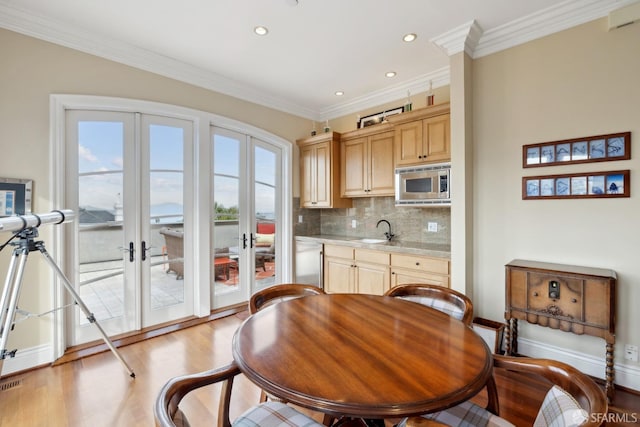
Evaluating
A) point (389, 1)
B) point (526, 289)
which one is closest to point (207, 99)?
point (389, 1)

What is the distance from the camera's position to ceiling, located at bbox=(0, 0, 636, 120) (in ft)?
7.33

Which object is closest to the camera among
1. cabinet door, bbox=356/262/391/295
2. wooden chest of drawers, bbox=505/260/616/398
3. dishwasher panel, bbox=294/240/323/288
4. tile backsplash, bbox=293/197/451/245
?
wooden chest of drawers, bbox=505/260/616/398

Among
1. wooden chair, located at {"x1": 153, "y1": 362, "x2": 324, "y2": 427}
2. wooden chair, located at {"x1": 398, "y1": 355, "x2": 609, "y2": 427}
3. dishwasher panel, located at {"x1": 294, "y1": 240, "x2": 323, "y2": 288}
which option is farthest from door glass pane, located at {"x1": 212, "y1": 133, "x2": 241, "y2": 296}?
wooden chair, located at {"x1": 398, "y1": 355, "x2": 609, "y2": 427}

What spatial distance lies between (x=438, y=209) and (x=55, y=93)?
395 centimetres

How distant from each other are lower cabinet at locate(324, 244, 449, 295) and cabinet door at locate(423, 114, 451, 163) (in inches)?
42.3

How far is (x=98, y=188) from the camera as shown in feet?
9.16

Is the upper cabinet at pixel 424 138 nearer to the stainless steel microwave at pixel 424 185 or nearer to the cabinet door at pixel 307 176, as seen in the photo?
the stainless steel microwave at pixel 424 185

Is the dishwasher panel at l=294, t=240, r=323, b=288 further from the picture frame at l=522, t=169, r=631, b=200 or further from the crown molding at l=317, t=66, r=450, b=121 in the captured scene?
the picture frame at l=522, t=169, r=631, b=200

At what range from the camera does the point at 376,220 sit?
4.09m

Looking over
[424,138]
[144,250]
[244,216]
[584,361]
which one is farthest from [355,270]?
[144,250]

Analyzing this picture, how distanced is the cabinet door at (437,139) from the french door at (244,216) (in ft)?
7.09

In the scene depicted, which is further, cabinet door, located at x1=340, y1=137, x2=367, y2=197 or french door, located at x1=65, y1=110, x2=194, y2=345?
cabinet door, located at x1=340, y1=137, x2=367, y2=197

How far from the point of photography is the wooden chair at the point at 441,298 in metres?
1.70

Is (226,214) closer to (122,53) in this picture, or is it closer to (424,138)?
(122,53)
